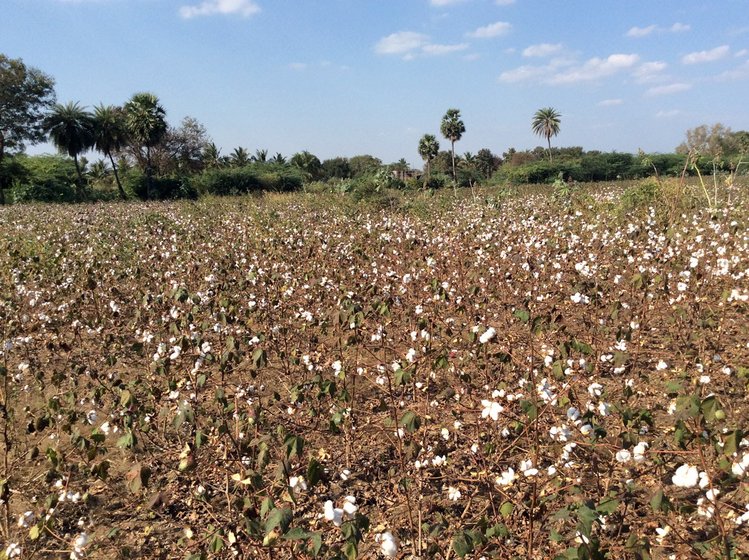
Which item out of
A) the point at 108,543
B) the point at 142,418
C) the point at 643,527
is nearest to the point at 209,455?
the point at 142,418

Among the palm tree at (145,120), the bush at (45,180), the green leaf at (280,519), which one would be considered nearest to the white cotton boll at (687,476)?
the green leaf at (280,519)

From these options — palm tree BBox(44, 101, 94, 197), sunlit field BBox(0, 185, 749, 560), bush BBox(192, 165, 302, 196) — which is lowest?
sunlit field BBox(0, 185, 749, 560)

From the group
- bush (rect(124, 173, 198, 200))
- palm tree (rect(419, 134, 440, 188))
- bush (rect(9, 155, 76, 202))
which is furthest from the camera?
palm tree (rect(419, 134, 440, 188))

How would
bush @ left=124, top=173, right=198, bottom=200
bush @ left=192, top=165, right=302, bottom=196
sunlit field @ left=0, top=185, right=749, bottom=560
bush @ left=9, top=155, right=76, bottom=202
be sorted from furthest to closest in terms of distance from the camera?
1. bush @ left=124, top=173, right=198, bottom=200
2. bush @ left=192, top=165, right=302, bottom=196
3. bush @ left=9, top=155, right=76, bottom=202
4. sunlit field @ left=0, top=185, right=749, bottom=560

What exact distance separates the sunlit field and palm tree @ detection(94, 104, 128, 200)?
37218 mm

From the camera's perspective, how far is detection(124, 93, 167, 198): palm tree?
132 ft

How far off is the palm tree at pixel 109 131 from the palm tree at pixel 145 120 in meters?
0.78

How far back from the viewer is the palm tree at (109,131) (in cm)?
4006

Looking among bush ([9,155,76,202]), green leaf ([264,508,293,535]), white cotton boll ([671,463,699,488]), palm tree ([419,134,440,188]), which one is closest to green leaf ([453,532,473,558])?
green leaf ([264,508,293,535])

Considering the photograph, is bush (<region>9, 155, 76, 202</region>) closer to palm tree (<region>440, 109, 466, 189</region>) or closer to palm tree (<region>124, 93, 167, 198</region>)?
palm tree (<region>124, 93, 167, 198</region>)

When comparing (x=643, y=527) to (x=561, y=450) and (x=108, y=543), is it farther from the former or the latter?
(x=108, y=543)

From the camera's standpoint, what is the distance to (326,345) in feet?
16.1

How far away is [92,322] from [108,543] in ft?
9.30

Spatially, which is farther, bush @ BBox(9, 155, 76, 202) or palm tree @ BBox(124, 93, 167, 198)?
palm tree @ BBox(124, 93, 167, 198)
